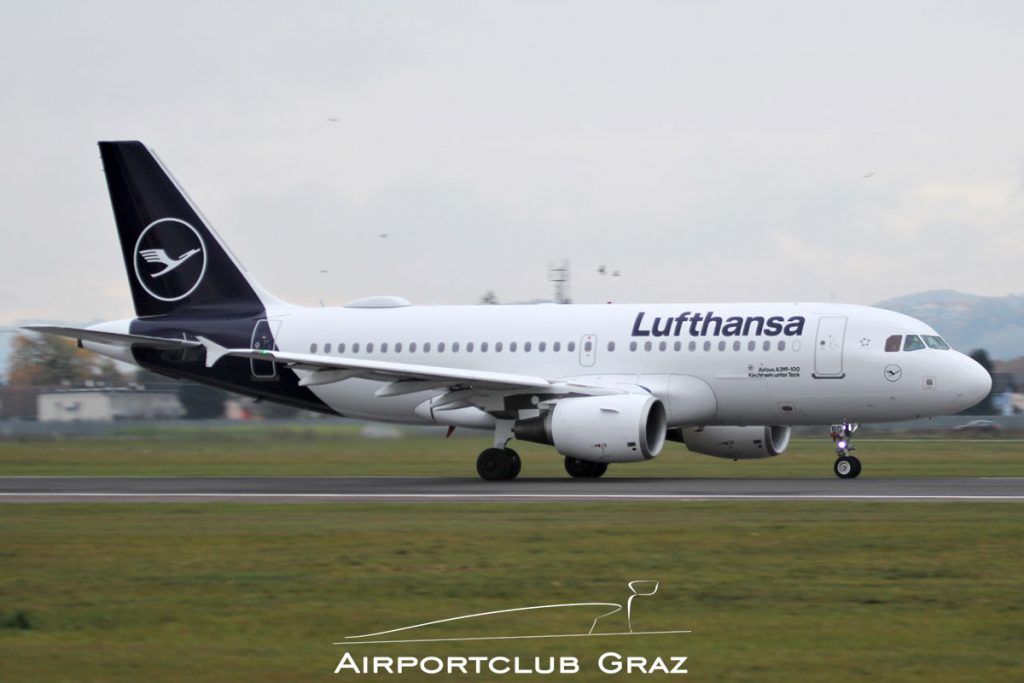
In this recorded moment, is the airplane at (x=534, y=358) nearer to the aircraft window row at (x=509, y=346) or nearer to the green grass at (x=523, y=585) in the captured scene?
the aircraft window row at (x=509, y=346)

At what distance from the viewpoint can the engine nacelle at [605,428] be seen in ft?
101

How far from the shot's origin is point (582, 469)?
34312 millimetres

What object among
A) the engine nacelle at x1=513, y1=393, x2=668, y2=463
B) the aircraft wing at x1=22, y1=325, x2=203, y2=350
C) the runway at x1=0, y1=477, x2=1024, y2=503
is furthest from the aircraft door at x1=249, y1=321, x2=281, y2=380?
the engine nacelle at x1=513, y1=393, x2=668, y2=463

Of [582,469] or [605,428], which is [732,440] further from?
[605,428]

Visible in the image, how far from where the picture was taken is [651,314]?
34.2 meters

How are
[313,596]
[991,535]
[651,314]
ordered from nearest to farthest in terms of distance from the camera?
[313,596] < [991,535] < [651,314]

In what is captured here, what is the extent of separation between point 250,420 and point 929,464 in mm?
22412

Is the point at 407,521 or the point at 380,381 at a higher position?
the point at 380,381

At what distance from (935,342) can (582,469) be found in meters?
8.02

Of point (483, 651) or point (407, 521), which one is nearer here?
point (483, 651)

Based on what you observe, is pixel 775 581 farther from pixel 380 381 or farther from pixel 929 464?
pixel 929 464

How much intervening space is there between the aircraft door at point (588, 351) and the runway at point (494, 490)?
2.85 m

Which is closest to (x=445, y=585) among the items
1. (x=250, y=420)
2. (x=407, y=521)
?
(x=407, y=521)

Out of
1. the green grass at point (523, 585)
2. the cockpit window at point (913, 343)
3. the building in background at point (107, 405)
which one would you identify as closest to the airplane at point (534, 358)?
the cockpit window at point (913, 343)
